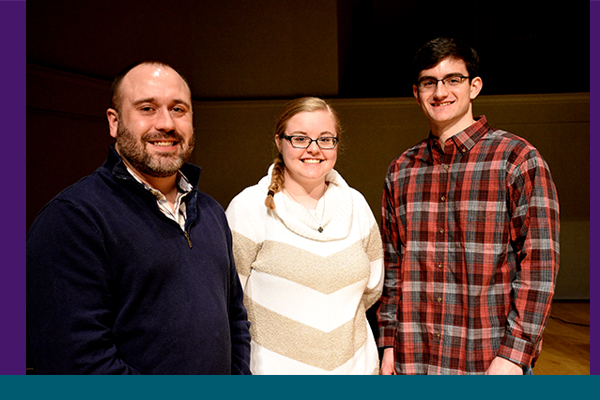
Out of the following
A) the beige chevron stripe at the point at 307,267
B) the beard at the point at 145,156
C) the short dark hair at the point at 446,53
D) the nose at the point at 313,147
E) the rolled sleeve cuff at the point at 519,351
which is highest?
the short dark hair at the point at 446,53

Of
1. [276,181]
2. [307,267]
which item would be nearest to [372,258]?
[307,267]

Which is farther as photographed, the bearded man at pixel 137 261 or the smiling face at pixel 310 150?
the smiling face at pixel 310 150

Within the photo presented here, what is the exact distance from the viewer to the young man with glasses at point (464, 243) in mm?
1424

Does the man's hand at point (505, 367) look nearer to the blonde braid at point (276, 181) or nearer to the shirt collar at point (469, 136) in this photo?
the shirt collar at point (469, 136)

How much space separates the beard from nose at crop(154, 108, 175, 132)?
0.02 meters

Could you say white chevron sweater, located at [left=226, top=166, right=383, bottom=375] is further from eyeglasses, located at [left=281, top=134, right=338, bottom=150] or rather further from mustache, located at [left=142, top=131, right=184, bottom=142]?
mustache, located at [left=142, top=131, right=184, bottom=142]

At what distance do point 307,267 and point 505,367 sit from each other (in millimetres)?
682

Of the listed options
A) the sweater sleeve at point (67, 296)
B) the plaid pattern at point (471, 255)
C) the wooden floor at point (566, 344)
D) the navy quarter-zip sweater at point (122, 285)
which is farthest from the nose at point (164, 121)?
the wooden floor at point (566, 344)

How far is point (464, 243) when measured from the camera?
1.56 meters

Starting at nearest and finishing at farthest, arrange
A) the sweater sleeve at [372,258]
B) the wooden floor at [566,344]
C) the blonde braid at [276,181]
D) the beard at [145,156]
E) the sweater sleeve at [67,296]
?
1. the sweater sleeve at [67,296]
2. the beard at [145,156]
3. the blonde braid at [276,181]
4. the sweater sleeve at [372,258]
5. the wooden floor at [566,344]

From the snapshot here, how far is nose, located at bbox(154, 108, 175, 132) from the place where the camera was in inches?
46.1

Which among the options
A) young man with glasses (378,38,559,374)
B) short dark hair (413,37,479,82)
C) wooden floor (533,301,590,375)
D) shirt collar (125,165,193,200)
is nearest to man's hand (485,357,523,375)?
young man with glasses (378,38,559,374)

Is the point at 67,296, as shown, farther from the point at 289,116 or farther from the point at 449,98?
the point at 449,98

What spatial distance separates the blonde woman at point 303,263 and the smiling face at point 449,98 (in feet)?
1.11
